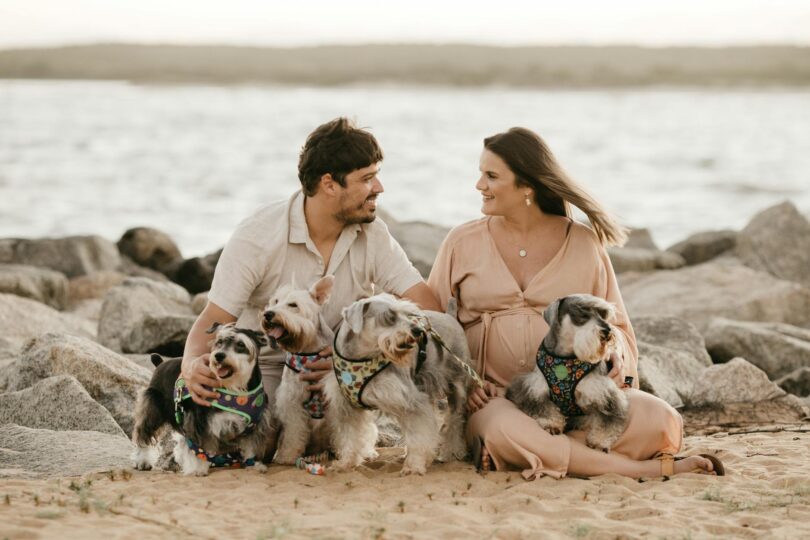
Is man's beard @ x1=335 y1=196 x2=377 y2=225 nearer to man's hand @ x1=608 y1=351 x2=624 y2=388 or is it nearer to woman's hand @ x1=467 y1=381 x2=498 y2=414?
woman's hand @ x1=467 y1=381 x2=498 y2=414

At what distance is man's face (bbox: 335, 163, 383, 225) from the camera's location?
299 inches

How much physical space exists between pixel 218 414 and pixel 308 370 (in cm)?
68

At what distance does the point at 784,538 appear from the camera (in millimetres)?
5691

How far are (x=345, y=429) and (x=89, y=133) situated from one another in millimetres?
52604

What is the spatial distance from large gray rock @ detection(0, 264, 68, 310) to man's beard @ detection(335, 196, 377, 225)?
911 centimetres

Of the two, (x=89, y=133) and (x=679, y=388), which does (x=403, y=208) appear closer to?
(x=679, y=388)

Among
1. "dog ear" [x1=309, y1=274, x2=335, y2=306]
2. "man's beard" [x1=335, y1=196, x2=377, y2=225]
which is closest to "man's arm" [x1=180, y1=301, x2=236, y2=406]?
"dog ear" [x1=309, y1=274, x2=335, y2=306]

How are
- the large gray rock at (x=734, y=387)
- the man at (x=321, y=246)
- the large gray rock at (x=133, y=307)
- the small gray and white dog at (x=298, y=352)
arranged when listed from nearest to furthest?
the small gray and white dog at (x=298, y=352) < the man at (x=321, y=246) < the large gray rock at (x=734, y=387) < the large gray rock at (x=133, y=307)

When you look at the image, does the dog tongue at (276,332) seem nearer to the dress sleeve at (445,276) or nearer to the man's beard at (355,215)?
the man's beard at (355,215)

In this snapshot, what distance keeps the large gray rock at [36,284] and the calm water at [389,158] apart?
8098mm

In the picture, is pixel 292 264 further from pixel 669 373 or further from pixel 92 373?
pixel 669 373

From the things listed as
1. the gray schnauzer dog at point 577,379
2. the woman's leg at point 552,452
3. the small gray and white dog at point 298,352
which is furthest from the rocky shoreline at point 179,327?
the gray schnauzer dog at point 577,379

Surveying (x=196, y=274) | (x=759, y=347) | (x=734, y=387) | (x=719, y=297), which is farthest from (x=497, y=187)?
(x=196, y=274)

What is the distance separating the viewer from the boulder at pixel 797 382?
36.7 ft
